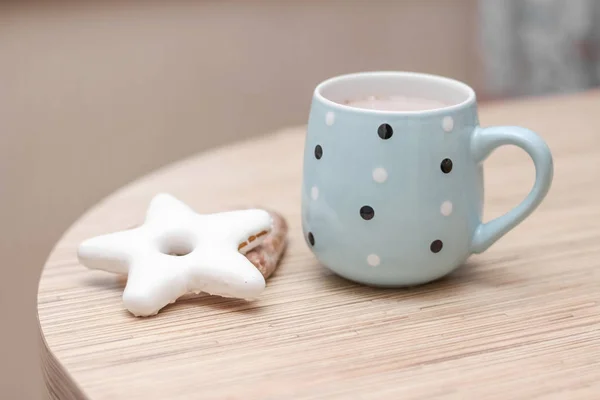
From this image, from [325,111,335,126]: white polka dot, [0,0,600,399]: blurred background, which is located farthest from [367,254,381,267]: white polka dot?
[0,0,600,399]: blurred background

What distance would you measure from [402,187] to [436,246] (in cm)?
6

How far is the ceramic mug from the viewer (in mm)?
542

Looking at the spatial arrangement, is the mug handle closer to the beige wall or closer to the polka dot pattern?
the polka dot pattern

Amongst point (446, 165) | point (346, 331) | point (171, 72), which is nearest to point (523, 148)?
point (446, 165)

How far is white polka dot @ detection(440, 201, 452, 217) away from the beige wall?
3.74 ft

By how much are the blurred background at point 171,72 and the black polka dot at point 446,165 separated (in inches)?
43.8

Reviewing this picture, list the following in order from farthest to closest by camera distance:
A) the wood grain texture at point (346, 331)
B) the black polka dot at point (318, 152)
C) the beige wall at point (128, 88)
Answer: the beige wall at point (128, 88) → the black polka dot at point (318, 152) → the wood grain texture at point (346, 331)

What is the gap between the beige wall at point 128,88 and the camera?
1517 mm

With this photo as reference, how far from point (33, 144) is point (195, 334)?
1165 millimetres

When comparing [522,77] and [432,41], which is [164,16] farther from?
[522,77]

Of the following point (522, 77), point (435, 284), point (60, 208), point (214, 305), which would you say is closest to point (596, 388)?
point (435, 284)

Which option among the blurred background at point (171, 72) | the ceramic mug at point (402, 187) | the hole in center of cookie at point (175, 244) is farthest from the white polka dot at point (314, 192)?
the blurred background at point (171, 72)

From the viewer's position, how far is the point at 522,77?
188 centimetres

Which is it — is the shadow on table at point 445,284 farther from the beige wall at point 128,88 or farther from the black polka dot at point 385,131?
the beige wall at point 128,88
